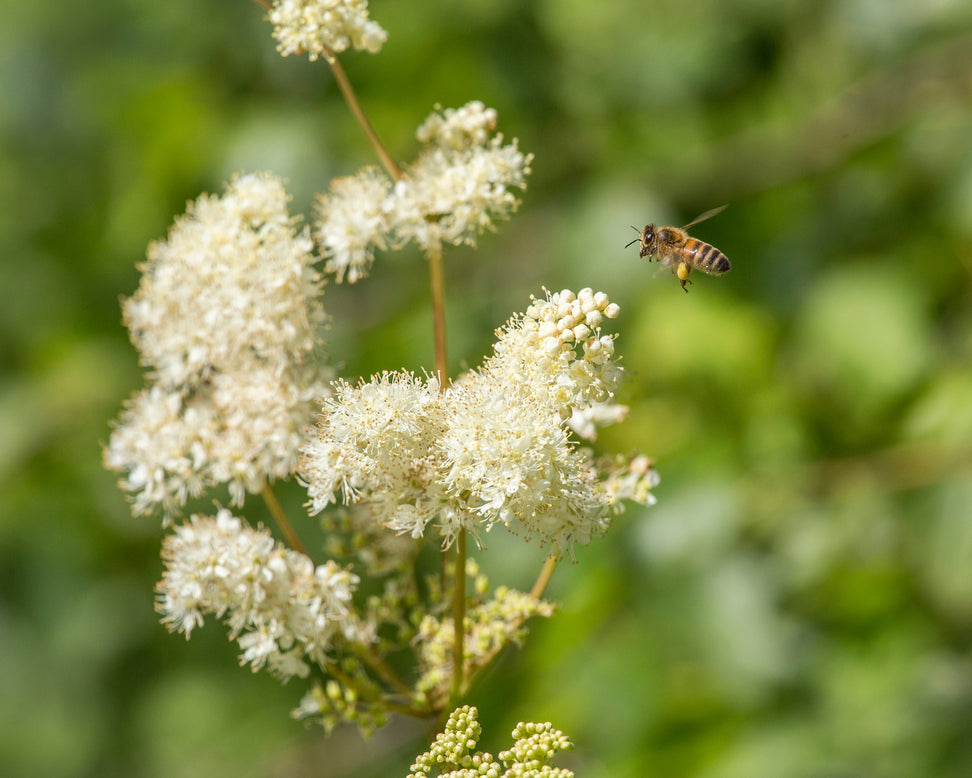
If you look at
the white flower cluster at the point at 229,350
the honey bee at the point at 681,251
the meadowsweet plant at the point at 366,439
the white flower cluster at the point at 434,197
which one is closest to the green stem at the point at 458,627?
the meadowsweet plant at the point at 366,439

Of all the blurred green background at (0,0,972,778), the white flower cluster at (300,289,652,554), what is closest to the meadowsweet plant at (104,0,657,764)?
the white flower cluster at (300,289,652,554)

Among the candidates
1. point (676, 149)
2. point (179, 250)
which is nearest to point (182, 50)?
point (676, 149)

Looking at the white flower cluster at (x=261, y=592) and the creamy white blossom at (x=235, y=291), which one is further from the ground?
the creamy white blossom at (x=235, y=291)

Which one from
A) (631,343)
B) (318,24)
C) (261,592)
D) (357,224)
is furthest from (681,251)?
(631,343)

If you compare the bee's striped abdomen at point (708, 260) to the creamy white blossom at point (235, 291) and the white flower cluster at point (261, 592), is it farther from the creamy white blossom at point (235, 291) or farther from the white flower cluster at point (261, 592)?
the white flower cluster at point (261, 592)

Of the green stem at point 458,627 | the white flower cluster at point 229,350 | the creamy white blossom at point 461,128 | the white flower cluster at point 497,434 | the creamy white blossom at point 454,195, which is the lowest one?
the green stem at point 458,627

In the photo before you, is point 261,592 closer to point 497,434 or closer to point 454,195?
point 497,434

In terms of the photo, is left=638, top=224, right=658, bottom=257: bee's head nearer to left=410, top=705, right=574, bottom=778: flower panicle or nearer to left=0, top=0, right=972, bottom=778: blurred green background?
left=0, top=0, right=972, bottom=778: blurred green background
